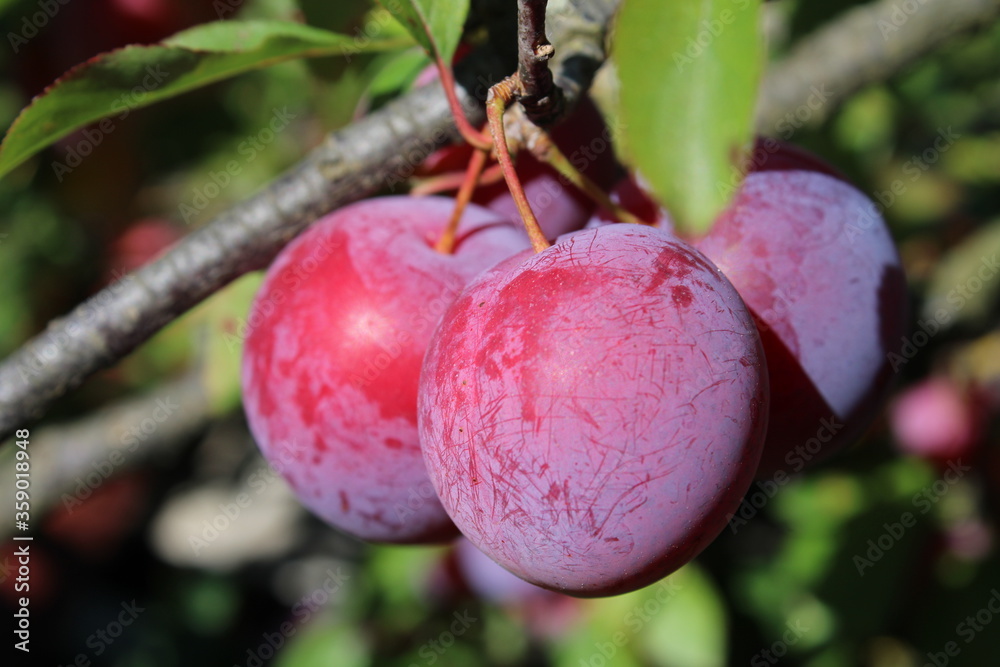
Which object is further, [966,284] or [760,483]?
[966,284]

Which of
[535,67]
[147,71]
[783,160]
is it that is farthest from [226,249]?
[783,160]

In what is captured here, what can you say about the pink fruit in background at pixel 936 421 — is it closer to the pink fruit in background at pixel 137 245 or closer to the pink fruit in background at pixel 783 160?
the pink fruit in background at pixel 783 160

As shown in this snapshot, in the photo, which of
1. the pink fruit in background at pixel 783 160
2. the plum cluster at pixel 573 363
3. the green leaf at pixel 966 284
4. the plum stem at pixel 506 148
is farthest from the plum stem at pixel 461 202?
the green leaf at pixel 966 284

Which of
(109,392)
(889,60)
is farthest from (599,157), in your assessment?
(109,392)

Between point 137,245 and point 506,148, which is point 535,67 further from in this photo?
point 137,245

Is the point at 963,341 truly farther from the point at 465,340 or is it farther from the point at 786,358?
the point at 465,340

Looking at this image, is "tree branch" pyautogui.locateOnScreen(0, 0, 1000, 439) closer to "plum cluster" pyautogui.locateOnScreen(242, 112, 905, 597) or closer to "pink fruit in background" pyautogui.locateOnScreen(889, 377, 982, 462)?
"plum cluster" pyautogui.locateOnScreen(242, 112, 905, 597)

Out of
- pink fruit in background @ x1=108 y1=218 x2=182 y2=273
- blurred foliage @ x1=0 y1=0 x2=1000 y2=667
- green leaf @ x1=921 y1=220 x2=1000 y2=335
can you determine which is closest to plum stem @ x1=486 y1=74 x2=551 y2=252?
blurred foliage @ x1=0 y1=0 x2=1000 y2=667
